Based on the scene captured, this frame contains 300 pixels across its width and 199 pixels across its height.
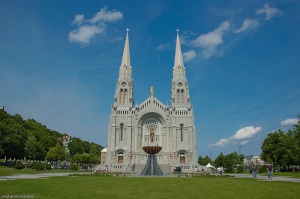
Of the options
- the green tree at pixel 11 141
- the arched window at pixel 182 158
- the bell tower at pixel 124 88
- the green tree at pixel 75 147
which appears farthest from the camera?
the green tree at pixel 75 147

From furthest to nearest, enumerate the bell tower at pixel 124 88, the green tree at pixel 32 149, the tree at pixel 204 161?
the tree at pixel 204 161 < the bell tower at pixel 124 88 < the green tree at pixel 32 149

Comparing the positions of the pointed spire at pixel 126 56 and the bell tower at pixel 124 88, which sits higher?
the pointed spire at pixel 126 56

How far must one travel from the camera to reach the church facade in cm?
7362

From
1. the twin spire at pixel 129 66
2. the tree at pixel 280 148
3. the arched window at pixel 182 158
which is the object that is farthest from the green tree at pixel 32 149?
the tree at pixel 280 148

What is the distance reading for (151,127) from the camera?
3105 inches

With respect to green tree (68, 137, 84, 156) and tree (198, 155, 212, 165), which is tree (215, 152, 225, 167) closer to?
tree (198, 155, 212, 165)

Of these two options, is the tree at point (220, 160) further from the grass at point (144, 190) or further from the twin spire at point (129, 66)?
the grass at point (144, 190)

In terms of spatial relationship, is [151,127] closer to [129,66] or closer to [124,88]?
[124,88]

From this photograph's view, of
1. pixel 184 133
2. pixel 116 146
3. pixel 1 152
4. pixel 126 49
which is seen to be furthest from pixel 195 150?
pixel 1 152

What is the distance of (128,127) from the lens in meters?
75.8

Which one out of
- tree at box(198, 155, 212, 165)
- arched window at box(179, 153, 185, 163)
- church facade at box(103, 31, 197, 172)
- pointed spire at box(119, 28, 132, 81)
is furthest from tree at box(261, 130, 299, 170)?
tree at box(198, 155, 212, 165)

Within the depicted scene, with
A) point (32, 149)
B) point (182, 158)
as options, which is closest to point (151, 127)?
point (182, 158)

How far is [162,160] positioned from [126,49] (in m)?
35.3

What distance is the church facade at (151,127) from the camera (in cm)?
7362
